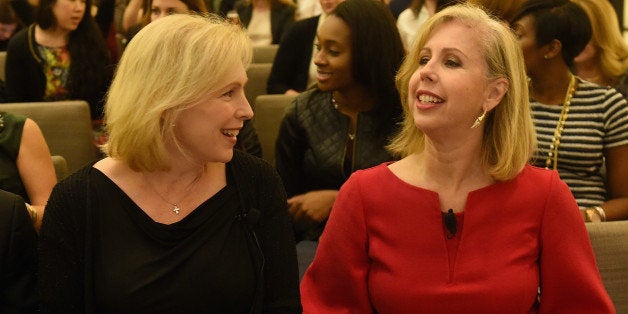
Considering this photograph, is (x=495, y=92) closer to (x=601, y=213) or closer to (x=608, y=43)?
(x=601, y=213)

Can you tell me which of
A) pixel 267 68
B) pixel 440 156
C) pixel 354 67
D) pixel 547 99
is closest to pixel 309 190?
pixel 354 67

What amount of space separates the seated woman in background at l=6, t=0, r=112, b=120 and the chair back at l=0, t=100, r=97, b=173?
680 millimetres

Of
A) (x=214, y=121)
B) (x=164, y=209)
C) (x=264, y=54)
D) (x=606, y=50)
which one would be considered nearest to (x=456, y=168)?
(x=214, y=121)

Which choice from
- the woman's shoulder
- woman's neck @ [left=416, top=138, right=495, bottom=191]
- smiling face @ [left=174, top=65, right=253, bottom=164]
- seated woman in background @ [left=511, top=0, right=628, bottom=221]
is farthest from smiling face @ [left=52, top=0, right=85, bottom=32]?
the woman's shoulder

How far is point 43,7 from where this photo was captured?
14.5 ft

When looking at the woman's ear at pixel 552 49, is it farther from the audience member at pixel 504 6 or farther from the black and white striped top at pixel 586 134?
the audience member at pixel 504 6

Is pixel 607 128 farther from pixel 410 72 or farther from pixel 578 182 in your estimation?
pixel 410 72

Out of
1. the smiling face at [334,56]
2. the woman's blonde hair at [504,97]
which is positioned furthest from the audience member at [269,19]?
the woman's blonde hair at [504,97]

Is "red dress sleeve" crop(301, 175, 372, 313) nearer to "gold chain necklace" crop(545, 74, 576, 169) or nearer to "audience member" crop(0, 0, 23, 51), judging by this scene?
"gold chain necklace" crop(545, 74, 576, 169)

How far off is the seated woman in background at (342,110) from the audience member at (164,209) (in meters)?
1.02

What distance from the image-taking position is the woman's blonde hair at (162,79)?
1.99 meters

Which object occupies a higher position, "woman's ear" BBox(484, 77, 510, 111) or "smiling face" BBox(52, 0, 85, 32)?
"woman's ear" BBox(484, 77, 510, 111)

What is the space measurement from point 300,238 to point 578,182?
0.93 m

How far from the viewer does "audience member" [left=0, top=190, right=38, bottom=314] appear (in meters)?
2.04
